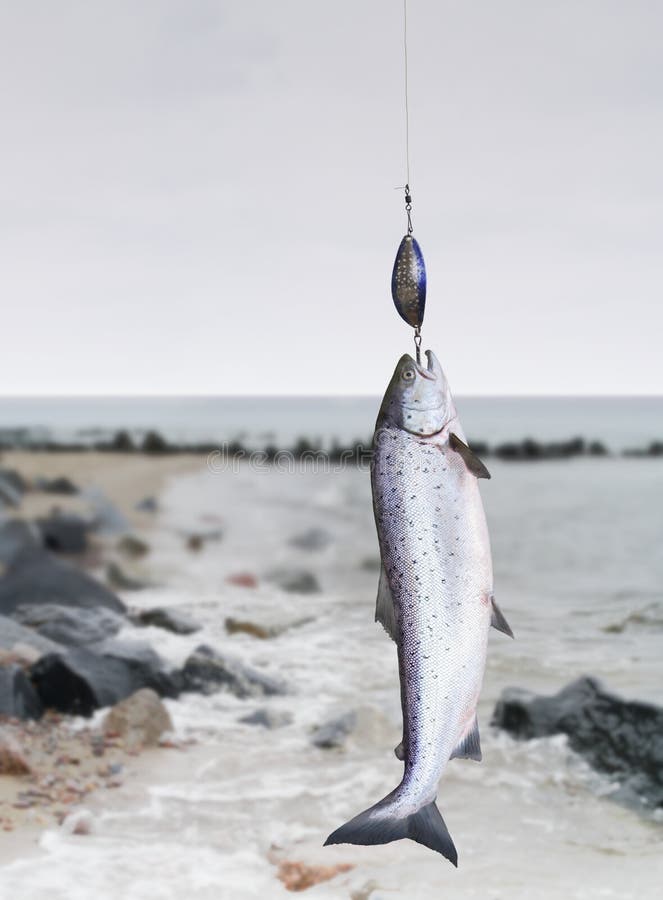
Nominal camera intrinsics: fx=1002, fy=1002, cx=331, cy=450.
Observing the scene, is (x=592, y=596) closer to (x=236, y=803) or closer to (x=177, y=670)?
(x=177, y=670)

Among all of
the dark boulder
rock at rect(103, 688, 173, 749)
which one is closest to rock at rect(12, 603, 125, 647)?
the dark boulder

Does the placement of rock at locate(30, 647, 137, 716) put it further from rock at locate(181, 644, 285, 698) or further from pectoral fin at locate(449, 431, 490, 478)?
pectoral fin at locate(449, 431, 490, 478)

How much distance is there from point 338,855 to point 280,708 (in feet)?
12.0

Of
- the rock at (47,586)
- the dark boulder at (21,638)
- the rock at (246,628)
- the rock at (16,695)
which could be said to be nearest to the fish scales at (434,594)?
the rock at (16,695)

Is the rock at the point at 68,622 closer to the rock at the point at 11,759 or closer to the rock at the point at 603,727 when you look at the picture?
the rock at the point at 11,759

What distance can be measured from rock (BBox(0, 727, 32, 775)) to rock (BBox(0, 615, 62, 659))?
1881mm

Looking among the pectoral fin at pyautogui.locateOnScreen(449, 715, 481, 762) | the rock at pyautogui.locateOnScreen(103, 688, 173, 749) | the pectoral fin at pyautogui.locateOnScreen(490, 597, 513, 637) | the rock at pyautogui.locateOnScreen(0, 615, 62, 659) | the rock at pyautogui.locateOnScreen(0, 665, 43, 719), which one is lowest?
the rock at pyautogui.locateOnScreen(103, 688, 173, 749)

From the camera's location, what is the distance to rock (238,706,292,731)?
9.62 m

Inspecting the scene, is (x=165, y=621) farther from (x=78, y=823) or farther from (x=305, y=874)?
(x=305, y=874)

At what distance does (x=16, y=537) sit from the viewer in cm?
1530

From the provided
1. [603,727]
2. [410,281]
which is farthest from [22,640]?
[410,281]

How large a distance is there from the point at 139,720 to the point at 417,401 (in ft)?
21.7

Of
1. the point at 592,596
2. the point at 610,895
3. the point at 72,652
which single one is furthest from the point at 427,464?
the point at 592,596

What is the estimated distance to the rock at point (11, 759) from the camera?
7729 millimetres
